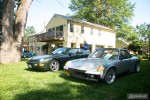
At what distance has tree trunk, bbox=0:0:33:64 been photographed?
37.9 feet

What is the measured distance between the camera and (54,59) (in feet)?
27.2

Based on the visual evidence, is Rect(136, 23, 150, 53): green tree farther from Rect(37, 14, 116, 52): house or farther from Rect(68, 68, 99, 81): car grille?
Rect(68, 68, 99, 81): car grille

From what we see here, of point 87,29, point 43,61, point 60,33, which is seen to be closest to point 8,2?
point 43,61

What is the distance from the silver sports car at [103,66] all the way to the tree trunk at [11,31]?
22.0 feet

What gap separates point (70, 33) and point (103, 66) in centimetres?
2039

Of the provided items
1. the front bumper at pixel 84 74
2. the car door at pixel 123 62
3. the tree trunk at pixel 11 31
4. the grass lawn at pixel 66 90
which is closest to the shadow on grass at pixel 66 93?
the grass lawn at pixel 66 90

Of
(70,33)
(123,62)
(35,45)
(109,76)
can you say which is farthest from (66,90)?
(35,45)

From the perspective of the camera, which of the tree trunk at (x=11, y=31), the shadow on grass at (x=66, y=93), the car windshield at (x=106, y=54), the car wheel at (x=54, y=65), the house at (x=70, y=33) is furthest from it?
Result: the house at (x=70, y=33)

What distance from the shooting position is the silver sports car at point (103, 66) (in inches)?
219

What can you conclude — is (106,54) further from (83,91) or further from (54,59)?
(54,59)

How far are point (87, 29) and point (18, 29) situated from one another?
680 inches

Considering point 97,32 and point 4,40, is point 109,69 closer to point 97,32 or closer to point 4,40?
point 4,40

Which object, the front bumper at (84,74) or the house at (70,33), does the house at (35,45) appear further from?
the front bumper at (84,74)

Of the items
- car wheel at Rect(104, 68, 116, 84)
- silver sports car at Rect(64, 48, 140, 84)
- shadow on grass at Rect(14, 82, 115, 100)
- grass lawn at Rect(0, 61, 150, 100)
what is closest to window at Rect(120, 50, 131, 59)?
silver sports car at Rect(64, 48, 140, 84)
